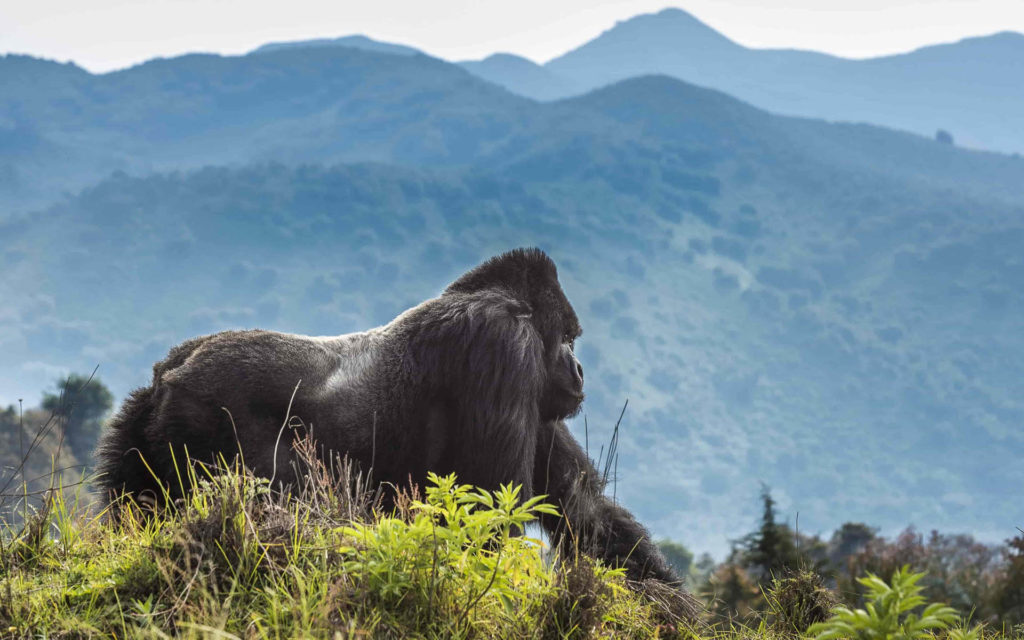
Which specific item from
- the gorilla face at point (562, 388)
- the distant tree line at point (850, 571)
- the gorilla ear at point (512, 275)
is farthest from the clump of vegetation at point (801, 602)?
the gorilla ear at point (512, 275)

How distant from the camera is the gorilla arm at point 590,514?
18.9 ft

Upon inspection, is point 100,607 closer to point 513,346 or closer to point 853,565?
point 513,346

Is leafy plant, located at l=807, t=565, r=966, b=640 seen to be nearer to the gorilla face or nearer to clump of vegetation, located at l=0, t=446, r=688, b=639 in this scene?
clump of vegetation, located at l=0, t=446, r=688, b=639

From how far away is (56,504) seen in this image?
4.02 metres

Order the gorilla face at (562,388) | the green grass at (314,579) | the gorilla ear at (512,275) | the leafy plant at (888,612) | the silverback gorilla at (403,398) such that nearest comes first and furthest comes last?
the leafy plant at (888,612) → the green grass at (314,579) → the silverback gorilla at (403,398) → the gorilla ear at (512,275) → the gorilla face at (562,388)

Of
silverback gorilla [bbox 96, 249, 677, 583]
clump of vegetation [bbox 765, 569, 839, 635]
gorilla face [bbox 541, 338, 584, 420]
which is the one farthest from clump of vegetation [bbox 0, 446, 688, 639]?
gorilla face [bbox 541, 338, 584, 420]

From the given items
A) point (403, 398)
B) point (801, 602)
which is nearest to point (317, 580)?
point (403, 398)

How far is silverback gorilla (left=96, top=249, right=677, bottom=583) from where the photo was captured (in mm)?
4793

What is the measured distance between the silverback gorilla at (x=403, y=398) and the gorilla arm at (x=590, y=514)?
2cm

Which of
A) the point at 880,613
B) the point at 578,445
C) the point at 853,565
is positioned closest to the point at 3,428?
the point at 853,565

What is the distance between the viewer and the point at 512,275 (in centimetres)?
603

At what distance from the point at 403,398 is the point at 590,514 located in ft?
4.44

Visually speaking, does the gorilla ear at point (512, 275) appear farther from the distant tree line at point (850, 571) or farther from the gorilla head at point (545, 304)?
the distant tree line at point (850, 571)

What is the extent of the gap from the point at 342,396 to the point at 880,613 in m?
3.16
